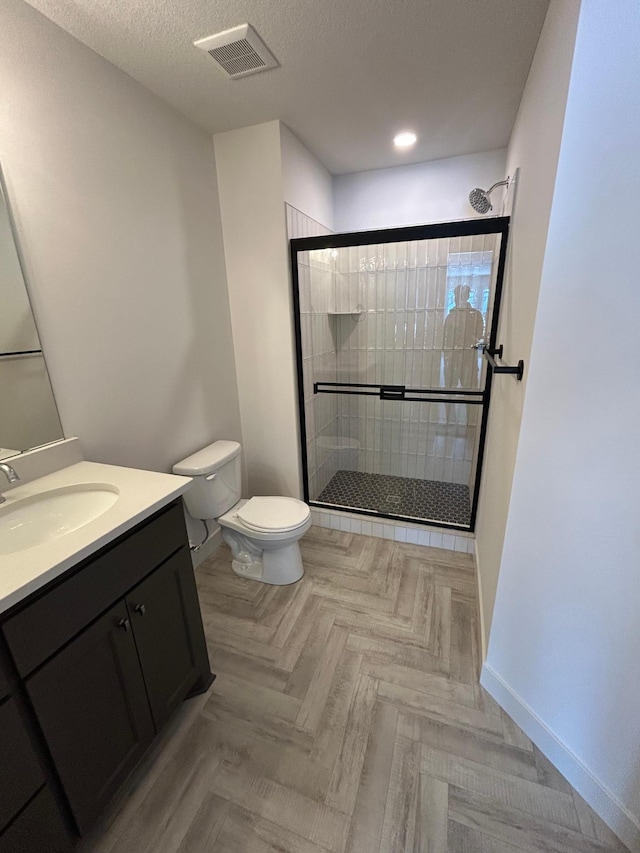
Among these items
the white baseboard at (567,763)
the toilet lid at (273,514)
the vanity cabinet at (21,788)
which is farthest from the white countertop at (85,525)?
the white baseboard at (567,763)

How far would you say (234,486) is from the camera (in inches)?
80.2

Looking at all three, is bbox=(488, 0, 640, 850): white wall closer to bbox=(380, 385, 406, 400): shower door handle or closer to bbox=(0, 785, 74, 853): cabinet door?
bbox=(380, 385, 406, 400): shower door handle

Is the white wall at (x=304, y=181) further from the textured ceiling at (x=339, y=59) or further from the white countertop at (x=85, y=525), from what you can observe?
Result: the white countertop at (x=85, y=525)

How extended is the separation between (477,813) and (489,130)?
9.91ft

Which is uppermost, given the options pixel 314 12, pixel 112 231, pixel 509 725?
pixel 314 12

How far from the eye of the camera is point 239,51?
1364 millimetres

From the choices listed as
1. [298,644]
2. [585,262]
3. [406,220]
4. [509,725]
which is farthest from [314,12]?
[509,725]

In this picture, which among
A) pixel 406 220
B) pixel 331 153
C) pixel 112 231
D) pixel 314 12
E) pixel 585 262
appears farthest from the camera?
pixel 406 220

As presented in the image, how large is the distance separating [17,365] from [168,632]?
41.1 inches

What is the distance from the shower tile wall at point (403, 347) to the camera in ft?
7.50

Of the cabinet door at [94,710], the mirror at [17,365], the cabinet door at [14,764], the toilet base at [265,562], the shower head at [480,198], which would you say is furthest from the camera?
the toilet base at [265,562]

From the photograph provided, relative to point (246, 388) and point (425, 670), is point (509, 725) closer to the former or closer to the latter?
point (425, 670)

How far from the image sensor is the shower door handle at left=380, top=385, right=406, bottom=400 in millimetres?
2379

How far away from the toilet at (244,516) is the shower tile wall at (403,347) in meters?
1.05
